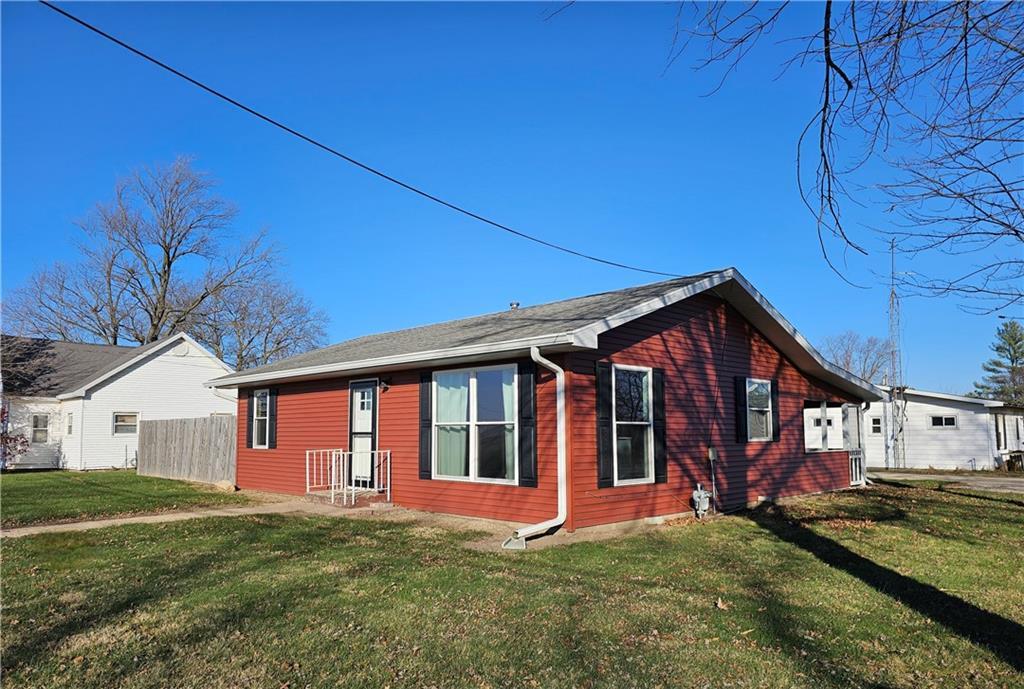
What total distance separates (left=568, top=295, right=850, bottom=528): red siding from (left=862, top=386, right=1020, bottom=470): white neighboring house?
12.9 metres

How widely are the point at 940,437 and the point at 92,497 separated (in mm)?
27310

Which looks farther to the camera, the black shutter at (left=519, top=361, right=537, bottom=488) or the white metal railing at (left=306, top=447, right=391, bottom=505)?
the white metal railing at (left=306, top=447, right=391, bottom=505)

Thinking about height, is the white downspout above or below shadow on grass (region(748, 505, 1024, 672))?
above

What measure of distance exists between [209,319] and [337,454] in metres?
27.8

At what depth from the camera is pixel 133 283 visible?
35594 millimetres

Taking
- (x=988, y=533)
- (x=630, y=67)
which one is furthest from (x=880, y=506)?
(x=630, y=67)

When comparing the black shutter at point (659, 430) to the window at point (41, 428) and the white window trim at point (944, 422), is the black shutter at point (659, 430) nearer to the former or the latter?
the white window trim at point (944, 422)

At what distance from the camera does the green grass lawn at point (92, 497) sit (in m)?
11.1

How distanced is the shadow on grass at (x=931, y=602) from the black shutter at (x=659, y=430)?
1.86m

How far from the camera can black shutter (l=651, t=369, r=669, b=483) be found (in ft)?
33.7

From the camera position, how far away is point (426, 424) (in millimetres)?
11023

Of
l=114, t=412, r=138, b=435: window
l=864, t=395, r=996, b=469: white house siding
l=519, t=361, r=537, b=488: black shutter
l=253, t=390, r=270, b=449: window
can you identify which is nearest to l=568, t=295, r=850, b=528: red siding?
l=519, t=361, r=537, b=488: black shutter

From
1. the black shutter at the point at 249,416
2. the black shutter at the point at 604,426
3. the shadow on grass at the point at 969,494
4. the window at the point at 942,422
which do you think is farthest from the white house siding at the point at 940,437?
the black shutter at the point at 249,416

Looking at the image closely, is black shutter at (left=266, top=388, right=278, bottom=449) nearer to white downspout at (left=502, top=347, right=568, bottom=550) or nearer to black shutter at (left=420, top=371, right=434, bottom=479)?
black shutter at (left=420, top=371, right=434, bottom=479)
